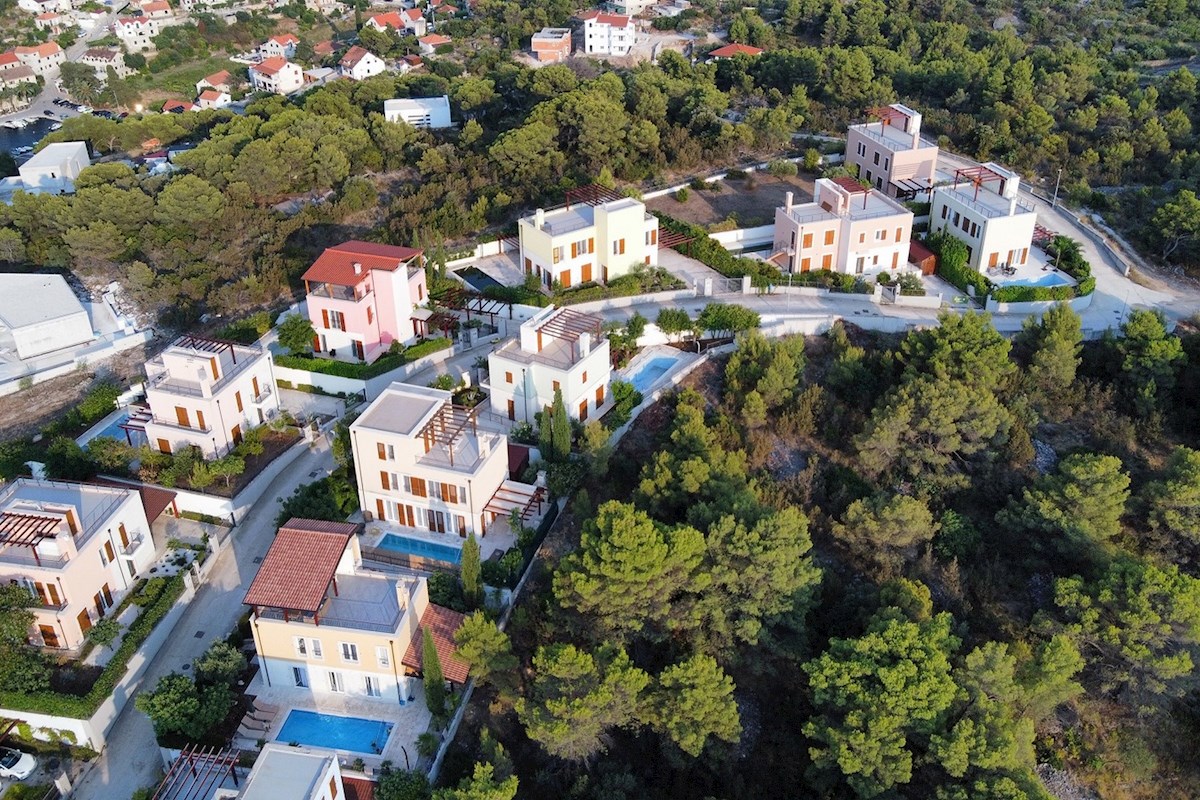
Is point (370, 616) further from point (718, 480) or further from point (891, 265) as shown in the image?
point (891, 265)

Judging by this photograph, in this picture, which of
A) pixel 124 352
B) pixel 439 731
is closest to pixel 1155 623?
pixel 439 731

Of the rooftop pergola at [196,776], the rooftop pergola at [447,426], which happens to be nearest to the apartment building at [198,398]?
the rooftop pergola at [447,426]

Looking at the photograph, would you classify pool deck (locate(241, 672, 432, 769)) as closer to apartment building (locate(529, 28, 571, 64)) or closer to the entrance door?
the entrance door

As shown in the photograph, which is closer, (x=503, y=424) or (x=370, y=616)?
(x=370, y=616)

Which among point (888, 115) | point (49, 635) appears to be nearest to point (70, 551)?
point (49, 635)

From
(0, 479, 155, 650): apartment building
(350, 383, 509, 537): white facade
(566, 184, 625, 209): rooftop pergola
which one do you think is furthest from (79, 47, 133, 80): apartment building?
(350, 383, 509, 537): white facade

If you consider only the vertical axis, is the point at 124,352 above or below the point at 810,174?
below

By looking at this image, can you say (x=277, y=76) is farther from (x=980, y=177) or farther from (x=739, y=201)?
(x=980, y=177)
